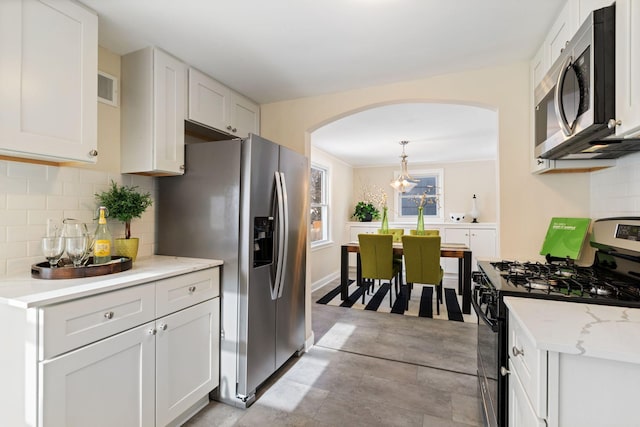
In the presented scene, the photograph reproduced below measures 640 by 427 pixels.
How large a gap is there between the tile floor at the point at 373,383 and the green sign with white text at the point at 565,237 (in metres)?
1.11

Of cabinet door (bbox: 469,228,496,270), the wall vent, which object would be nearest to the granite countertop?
the wall vent

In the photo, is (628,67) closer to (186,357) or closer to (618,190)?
(618,190)

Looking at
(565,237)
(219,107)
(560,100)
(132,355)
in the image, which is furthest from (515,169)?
(132,355)

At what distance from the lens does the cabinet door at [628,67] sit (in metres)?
0.99

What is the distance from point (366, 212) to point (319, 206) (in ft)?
5.25

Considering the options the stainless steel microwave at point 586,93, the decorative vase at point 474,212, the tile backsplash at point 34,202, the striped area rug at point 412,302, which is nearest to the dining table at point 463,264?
the striped area rug at point 412,302

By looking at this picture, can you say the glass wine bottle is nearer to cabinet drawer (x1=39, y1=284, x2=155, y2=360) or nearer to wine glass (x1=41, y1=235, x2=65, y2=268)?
wine glass (x1=41, y1=235, x2=65, y2=268)

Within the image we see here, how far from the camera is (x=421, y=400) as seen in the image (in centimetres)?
199

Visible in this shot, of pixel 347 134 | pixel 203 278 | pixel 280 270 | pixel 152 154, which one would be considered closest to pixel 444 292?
pixel 347 134

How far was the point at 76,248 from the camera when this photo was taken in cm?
153

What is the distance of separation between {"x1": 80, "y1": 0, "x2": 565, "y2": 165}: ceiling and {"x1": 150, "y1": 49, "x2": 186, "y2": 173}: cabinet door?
0.10 m

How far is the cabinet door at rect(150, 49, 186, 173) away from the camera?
1904mm

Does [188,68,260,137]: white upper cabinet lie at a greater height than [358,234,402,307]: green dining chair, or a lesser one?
greater

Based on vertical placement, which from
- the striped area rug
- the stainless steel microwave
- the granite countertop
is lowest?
the striped area rug
